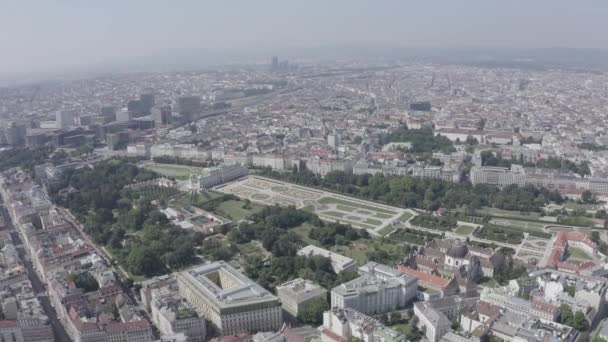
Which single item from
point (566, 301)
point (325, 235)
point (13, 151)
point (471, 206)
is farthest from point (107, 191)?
point (566, 301)

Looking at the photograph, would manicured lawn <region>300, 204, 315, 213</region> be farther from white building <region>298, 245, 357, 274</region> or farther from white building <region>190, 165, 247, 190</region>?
white building <region>190, 165, 247, 190</region>

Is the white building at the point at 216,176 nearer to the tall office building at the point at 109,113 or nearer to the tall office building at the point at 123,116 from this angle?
the tall office building at the point at 123,116

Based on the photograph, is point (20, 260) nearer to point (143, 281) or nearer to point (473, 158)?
point (143, 281)

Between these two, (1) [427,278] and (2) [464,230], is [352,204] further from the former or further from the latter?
(1) [427,278]

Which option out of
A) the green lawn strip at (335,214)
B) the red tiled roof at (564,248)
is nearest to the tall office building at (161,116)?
the green lawn strip at (335,214)

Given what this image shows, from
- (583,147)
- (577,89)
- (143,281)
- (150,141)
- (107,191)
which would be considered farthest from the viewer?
(577,89)

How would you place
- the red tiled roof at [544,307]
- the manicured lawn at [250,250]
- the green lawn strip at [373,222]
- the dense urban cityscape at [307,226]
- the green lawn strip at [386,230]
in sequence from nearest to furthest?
1. the red tiled roof at [544,307]
2. the dense urban cityscape at [307,226]
3. the manicured lawn at [250,250]
4. the green lawn strip at [386,230]
5. the green lawn strip at [373,222]

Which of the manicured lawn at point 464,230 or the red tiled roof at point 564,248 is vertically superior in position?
the red tiled roof at point 564,248

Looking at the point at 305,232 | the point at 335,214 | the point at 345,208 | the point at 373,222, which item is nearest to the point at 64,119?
the point at 345,208
